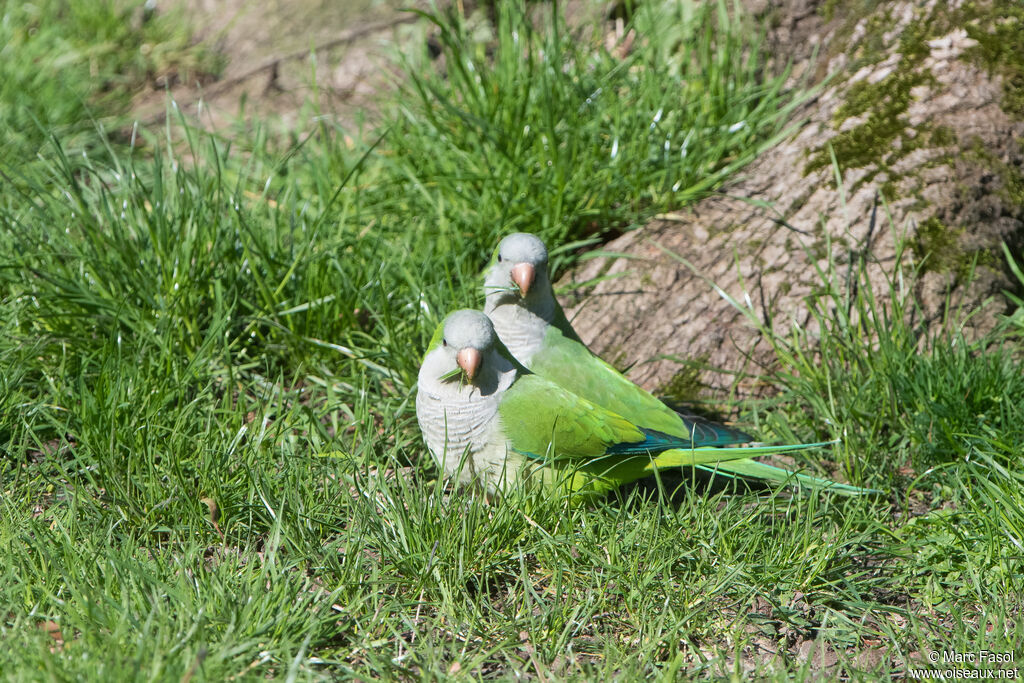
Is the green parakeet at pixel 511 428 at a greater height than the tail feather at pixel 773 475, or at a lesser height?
greater

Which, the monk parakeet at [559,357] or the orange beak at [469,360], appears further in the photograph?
the monk parakeet at [559,357]

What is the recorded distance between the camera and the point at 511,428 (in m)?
2.82

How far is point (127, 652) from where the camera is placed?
215cm

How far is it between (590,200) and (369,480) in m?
1.74

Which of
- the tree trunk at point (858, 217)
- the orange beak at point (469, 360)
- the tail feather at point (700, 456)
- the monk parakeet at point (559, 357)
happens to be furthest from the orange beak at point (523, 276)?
the tail feather at point (700, 456)

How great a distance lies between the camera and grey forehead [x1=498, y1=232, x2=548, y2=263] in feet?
10.4

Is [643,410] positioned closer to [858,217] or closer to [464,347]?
[464,347]

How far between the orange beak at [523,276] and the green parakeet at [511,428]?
11.6 inches

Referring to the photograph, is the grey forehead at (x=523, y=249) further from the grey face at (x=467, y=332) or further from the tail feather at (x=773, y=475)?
the tail feather at (x=773, y=475)

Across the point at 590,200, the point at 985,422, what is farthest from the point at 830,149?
the point at 985,422

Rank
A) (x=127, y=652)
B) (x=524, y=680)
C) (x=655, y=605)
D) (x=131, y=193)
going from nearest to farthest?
(x=127, y=652) < (x=524, y=680) < (x=655, y=605) < (x=131, y=193)

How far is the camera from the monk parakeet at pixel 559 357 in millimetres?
3008

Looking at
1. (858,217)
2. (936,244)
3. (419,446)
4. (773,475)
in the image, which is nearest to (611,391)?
(773,475)

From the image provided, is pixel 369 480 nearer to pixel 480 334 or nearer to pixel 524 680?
pixel 480 334
